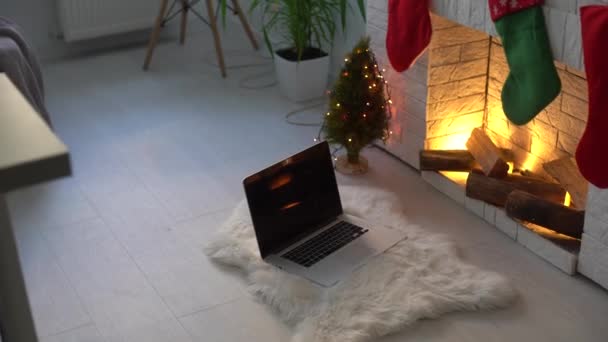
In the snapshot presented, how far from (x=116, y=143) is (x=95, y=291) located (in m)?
1.15

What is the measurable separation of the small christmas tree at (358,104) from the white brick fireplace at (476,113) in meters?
0.14

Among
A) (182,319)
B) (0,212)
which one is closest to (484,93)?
(182,319)

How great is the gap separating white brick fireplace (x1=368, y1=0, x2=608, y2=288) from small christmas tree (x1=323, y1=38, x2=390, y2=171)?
5.5 inches

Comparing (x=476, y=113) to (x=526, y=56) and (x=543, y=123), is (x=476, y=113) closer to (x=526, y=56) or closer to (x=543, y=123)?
(x=543, y=123)

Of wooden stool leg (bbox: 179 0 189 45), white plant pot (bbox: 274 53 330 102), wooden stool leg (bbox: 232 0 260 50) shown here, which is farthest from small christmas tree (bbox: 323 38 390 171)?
wooden stool leg (bbox: 179 0 189 45)

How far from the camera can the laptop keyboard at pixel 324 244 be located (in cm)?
267

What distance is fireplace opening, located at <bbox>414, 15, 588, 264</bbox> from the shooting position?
9.09 feet

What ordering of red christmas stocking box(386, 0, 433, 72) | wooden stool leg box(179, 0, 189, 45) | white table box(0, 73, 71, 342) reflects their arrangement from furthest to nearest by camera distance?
wooden stool leg box(179, 0, 189, 45), red christmas stocking box(386, 0, 433, 72), white table box(0, 73, 71, 342)

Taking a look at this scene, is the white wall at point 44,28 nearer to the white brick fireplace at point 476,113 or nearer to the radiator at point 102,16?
the radiator at point 102,16

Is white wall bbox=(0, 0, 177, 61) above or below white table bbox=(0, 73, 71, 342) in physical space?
below

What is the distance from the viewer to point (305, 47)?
4.03 m

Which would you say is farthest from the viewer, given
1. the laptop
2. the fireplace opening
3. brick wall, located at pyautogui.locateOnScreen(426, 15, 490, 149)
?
brick wall, located at pyautogui.locateOnScreen(426, 15, 490, 149)

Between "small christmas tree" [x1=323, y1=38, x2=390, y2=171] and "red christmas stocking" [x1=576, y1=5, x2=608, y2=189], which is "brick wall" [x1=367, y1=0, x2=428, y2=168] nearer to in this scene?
"small christmas tree" [x1=323, y1=38, x2=390, y2=171]

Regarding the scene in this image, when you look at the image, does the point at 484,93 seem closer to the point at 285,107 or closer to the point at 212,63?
the point at 285,107
